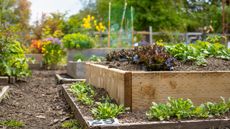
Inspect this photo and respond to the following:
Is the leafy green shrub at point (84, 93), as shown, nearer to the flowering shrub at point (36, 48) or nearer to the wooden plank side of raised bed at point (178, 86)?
the wooden plank side of raised bed at point (178, 86)

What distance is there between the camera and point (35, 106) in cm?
571

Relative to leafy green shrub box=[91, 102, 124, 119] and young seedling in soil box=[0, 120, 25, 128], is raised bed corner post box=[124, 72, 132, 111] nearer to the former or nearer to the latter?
leafy green shrub box=[91, 102, 124, 119]

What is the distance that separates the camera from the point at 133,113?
13.0 feet

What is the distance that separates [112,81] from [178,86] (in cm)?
84

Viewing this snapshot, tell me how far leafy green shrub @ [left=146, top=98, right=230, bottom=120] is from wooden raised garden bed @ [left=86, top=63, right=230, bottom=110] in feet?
0.65

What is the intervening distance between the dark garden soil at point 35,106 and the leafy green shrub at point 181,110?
1.15 m

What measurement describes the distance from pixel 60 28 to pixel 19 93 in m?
9.71

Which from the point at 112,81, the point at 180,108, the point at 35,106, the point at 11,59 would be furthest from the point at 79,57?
the point at 180,108

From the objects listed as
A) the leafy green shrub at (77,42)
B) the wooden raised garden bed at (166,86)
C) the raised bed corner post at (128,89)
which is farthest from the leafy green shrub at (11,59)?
the raised bed corner post at (128,89)

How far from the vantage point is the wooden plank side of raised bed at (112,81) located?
13.2ft

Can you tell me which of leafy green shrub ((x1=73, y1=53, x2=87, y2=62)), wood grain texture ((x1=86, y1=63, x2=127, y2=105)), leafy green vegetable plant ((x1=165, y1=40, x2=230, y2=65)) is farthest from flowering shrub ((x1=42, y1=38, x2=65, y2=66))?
leafy green vegetable plant ((x1=165, y1=40, x2=230, y2=65))

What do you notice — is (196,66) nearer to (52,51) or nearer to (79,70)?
(79,70)

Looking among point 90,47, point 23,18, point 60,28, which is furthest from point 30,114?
point 23,18

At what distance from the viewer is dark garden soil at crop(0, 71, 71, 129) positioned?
183 inches
